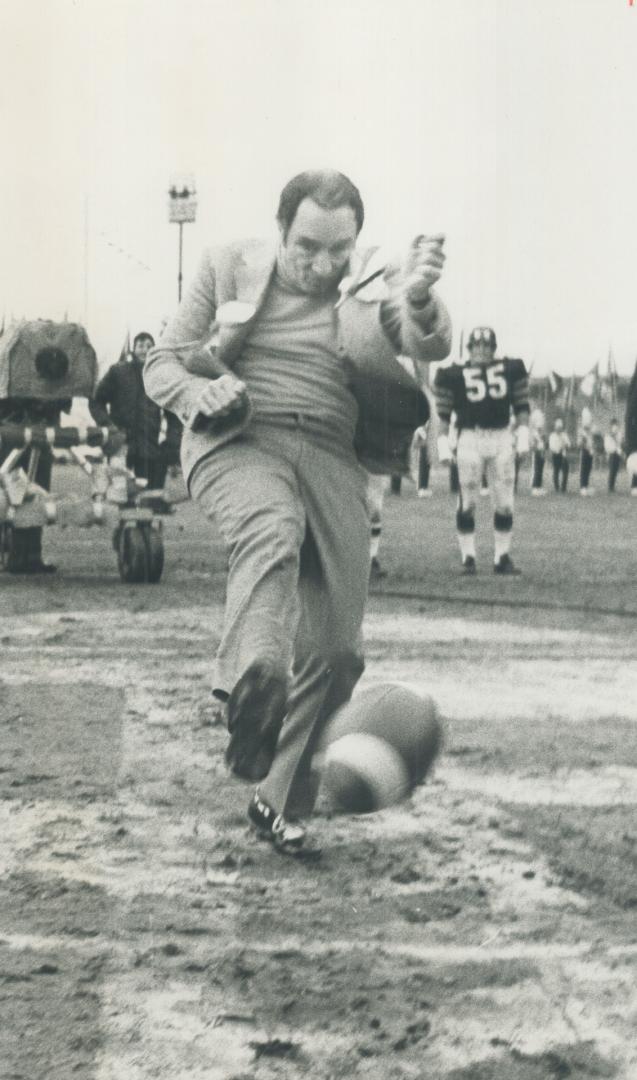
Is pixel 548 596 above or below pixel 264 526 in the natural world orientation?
below

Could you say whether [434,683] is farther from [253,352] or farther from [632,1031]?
[632,1031]

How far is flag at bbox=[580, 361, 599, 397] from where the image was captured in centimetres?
4238

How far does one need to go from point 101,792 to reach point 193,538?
15228 mm

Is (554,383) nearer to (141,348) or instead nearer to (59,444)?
(141,348)

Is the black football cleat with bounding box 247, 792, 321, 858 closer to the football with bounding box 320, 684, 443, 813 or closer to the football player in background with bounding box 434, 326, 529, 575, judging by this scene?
the football with bounding box 320, 684, 443, 813

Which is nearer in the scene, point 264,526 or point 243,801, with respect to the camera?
point 264,526

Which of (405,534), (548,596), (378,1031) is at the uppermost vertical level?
(378,1031)

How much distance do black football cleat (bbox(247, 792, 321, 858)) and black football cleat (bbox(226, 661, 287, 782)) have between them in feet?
3.09

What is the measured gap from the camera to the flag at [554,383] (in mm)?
42938

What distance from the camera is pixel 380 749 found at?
5.18 metres

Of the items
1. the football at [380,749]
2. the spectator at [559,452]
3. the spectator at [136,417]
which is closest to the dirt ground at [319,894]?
the football at [380,749]

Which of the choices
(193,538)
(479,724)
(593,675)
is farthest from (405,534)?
(479,724)

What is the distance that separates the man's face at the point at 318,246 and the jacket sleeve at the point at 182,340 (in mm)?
240

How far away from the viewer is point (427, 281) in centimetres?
515
